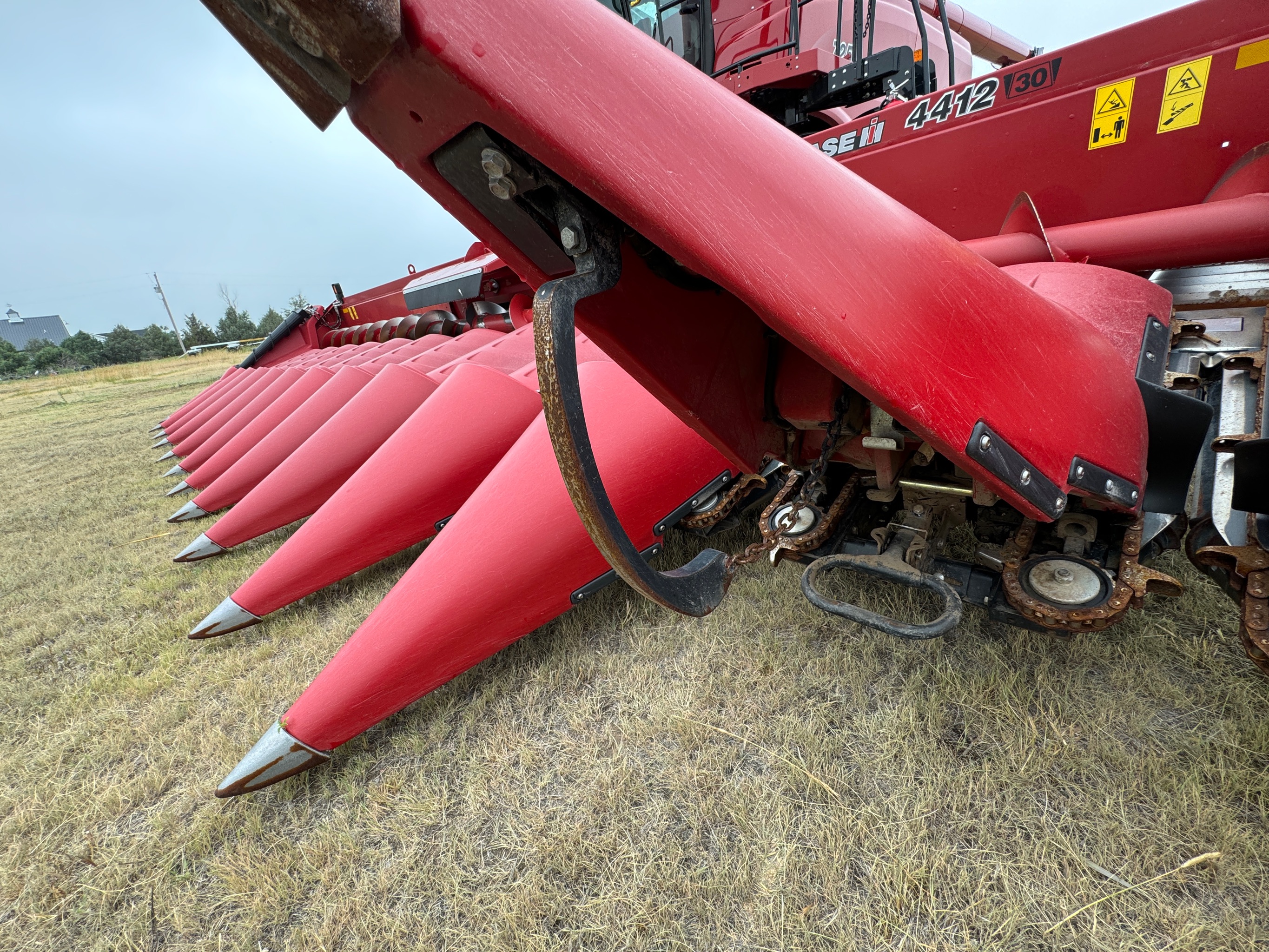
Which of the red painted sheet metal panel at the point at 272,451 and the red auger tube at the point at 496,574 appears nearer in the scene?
the red auger tube at the point at 496,574

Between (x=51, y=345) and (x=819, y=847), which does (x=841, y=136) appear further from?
(x=51, y=345)

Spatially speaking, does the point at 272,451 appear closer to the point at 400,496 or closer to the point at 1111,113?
the point at 400,496

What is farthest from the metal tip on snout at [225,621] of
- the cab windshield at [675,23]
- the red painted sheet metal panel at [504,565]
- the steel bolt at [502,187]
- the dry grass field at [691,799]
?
the cab windshield at [675,23]

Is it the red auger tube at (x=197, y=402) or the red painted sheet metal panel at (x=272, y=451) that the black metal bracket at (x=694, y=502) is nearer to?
the red painted sheet metal panel at (x=272, y=451)

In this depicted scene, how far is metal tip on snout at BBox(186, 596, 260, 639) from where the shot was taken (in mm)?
1932

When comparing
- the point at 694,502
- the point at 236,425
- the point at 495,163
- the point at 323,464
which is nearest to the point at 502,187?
the point at 495,163

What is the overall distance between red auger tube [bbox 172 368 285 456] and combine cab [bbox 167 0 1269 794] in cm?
413

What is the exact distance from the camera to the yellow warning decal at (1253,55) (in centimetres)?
141

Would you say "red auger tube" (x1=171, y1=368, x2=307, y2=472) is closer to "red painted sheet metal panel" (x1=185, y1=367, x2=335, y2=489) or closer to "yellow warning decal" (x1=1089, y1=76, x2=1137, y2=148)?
"red painted sheet metal panel" (x1=185, y1=367, x2=335, y2=489)

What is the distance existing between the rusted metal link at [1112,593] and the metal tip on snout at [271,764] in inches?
63.1

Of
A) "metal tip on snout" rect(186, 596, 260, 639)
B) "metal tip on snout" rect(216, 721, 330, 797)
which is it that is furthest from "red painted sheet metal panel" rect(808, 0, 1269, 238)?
"metal tip on snout" rect(186, 596, 260, 639)

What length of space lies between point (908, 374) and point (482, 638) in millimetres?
1204

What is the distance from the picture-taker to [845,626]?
5.24ft

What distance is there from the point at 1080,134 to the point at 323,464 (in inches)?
126
